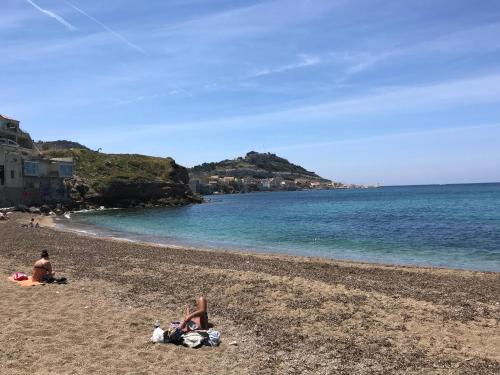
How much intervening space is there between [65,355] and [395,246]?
29503 mm

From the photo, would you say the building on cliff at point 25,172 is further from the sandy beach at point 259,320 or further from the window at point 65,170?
the sandy beach at point 259,320

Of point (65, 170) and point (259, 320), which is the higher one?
point (65, 170)

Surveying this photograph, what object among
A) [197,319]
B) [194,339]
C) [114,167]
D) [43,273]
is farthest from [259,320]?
[114,167]

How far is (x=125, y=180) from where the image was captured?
10900cm

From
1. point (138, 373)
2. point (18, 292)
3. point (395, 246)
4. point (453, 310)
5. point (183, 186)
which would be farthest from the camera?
point (183, 186)

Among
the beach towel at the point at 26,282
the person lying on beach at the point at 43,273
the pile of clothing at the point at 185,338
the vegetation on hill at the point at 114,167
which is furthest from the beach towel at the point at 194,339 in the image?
the vegetation on hill at the point at 114,167

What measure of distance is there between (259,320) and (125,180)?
101 m

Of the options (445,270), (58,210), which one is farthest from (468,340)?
(58,210)

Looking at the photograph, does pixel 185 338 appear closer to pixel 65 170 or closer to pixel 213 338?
pixel 213 338

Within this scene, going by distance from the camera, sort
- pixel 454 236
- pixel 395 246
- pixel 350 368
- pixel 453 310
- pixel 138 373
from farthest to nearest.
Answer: pixel 454 236, pixel 395 246, pixel 453 310, pixel 350 368, pixel 138 373

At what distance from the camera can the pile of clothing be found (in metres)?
10.1

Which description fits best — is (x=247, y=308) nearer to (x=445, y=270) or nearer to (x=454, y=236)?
(x=445, y=270)

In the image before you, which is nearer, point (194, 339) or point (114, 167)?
point (194, 339)

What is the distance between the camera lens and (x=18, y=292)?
1445cm
